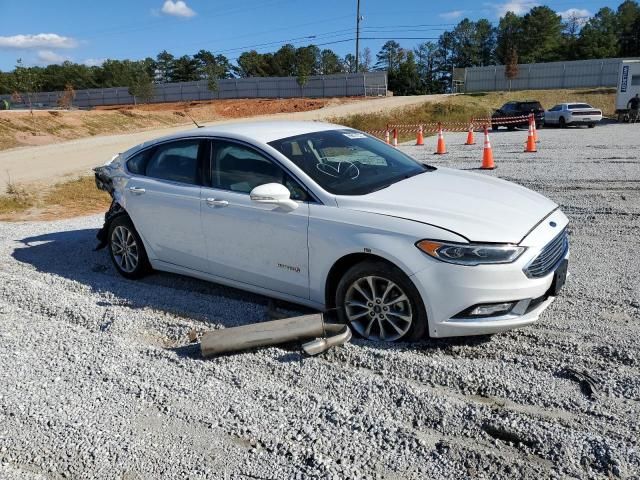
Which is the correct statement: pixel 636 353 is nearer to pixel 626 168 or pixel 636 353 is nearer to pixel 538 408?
→ pixel 538 408

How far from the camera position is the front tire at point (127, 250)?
5.86 metres

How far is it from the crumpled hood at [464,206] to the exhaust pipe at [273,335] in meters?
0.90

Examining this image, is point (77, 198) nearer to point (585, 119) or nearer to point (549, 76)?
point (585, 119)

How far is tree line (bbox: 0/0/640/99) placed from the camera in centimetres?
8975

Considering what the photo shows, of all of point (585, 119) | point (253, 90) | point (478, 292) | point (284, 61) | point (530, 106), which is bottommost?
point (478, 292)

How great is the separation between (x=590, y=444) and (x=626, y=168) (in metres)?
10.5

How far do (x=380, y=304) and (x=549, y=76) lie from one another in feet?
223

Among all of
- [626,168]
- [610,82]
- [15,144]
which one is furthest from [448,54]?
[626,168]

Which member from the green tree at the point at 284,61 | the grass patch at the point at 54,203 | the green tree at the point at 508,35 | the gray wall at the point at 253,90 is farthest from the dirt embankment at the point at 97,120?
the green tree at the point at 508,35

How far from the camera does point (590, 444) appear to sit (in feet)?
9.54

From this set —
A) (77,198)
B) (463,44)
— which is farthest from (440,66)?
(77,198)

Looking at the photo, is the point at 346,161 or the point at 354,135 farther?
the point at 354,135

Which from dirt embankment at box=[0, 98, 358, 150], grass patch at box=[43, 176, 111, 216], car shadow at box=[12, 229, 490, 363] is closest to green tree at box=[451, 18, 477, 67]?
dirt embankment at box=[0, 98, 358, 150]

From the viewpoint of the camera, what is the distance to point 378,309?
13.5 ft
